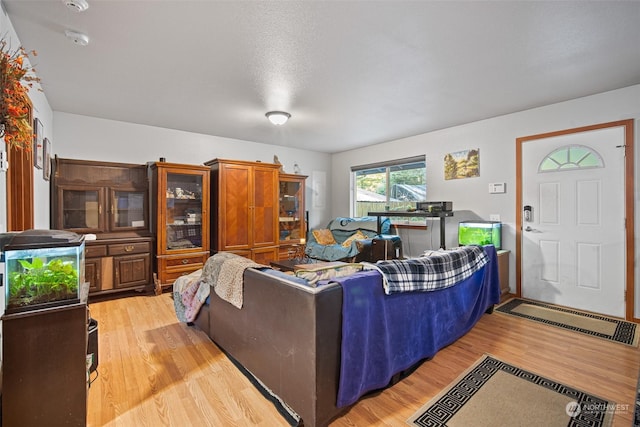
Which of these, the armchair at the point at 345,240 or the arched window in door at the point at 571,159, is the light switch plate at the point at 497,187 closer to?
the arched window in door at the point at 571,159

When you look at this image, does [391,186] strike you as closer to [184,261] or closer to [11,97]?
[184,261]

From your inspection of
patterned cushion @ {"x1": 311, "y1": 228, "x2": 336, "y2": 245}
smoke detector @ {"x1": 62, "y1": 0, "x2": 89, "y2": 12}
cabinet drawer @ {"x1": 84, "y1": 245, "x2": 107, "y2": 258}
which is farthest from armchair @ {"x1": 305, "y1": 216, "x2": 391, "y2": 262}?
smoke detector @ {"x1": 62, "y1": 0, "x2": 89, "y2": 12}

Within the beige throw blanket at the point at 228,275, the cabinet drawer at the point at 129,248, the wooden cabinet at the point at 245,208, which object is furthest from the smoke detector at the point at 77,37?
the cabinet drawer at the point at 129,248

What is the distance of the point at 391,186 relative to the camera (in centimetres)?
562

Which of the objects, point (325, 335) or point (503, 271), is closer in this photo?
point (325, 335)

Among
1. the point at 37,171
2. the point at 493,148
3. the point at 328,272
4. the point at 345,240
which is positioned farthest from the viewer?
the point at 345,240

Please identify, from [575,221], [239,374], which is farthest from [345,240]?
[239,374]

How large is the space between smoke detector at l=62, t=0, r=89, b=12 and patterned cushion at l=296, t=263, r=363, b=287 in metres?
2.08

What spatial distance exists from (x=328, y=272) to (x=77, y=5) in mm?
2230

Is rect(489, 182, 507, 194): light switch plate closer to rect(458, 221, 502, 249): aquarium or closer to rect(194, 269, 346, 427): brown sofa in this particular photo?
rect(458, 221, 502, 249): aquarium

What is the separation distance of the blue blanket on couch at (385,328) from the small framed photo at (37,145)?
10.0 feet

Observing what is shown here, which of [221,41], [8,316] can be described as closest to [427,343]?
[8,316]

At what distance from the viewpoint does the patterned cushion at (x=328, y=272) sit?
72.8 inches

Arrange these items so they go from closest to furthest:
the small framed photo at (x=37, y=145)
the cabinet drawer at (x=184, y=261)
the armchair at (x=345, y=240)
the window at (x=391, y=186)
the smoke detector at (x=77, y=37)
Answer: the smoke detector at (x=77, y=37) < the small framed photo at (x=37, y=145) < the cabinet drawer at (x=184, y=261) < the armchair at (x=345, y=240) < the window at (x=391, y=186)
